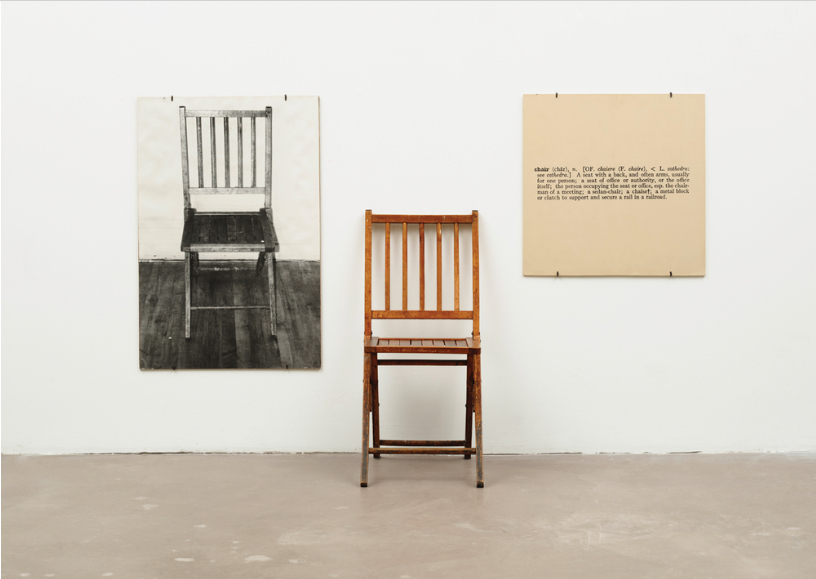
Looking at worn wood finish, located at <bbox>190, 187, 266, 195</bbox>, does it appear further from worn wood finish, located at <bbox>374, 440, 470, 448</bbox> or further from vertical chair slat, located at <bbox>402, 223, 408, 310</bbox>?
worn wood finish, located at <bbox>374, 440, 470, 448</bbox>

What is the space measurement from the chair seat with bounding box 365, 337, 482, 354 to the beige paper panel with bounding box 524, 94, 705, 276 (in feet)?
2.07

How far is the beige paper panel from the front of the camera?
286 centimetres

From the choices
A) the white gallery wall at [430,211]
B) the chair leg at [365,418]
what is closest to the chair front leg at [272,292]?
the white gallery wall at [430,211]

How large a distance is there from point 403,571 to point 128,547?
2.83 feet

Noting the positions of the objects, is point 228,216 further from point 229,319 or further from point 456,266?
point 456,266

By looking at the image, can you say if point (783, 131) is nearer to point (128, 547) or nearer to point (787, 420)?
point (787, 420)

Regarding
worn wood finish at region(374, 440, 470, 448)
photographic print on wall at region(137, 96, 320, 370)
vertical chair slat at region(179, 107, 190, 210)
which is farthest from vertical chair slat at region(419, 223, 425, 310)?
vertical chair slat at region(179, 107, 190, 210)

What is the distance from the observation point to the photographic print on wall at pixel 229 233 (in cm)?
286

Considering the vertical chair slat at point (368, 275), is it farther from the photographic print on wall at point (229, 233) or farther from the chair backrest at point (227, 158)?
the chair backrest at point (227, 158)

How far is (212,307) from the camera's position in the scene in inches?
115

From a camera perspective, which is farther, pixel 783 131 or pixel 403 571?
pixel 783 131

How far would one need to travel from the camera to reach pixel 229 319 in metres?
2.92

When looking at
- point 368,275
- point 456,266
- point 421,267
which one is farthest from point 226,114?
point 456,266

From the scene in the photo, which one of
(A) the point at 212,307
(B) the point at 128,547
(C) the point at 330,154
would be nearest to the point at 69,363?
(A) the point at 212,307
